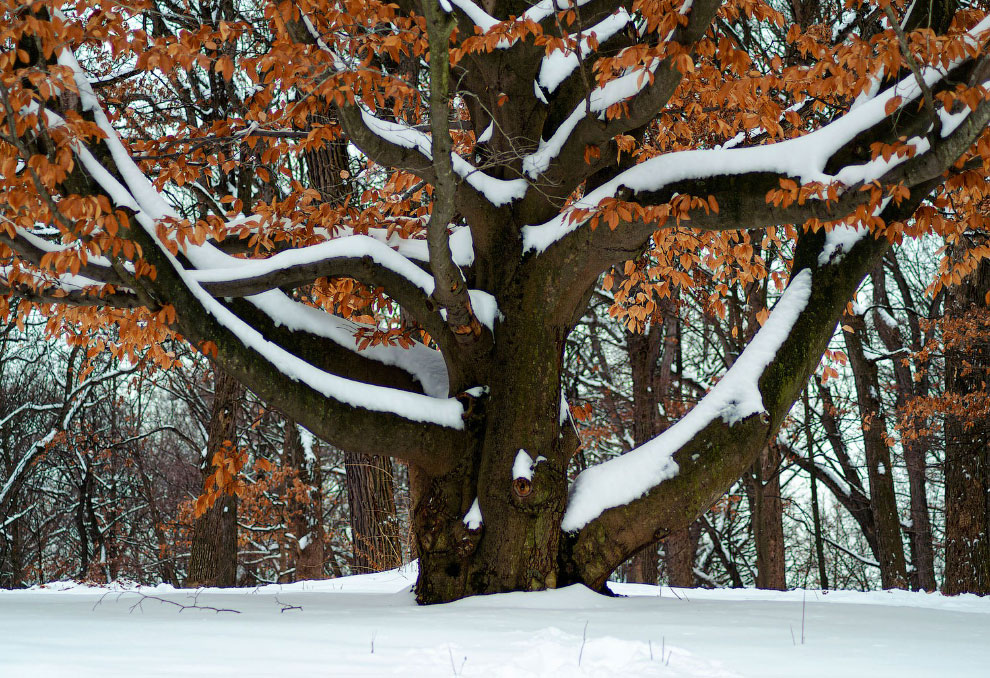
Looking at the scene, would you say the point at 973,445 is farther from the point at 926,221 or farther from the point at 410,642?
the point at 410,642

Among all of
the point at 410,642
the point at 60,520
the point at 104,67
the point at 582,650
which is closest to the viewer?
the point at 582,650

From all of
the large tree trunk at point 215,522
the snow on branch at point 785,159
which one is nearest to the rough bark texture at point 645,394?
the large tree trunk at point 215,522

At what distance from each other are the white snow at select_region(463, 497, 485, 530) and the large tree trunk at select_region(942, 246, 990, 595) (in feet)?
26.6

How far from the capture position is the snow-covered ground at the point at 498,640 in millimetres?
2891

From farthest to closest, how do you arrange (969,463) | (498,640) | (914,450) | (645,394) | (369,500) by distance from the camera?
(914,450)
(645,394)
(969,463)
(369,500)
(498,640)

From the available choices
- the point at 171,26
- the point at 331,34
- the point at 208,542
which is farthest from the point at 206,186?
the point at 331,34

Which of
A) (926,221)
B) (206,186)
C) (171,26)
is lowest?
(926,221)

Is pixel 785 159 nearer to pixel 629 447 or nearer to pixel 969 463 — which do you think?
pixel 969 463

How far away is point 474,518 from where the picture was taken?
16.6 feet

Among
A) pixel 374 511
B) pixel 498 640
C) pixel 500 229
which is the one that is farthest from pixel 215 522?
pixel 498 640

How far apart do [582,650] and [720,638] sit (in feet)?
2.87

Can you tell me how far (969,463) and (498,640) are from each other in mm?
9620

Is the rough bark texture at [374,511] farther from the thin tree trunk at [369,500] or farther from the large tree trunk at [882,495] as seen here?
the large tree trunk at [882,495]

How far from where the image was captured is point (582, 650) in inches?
121
